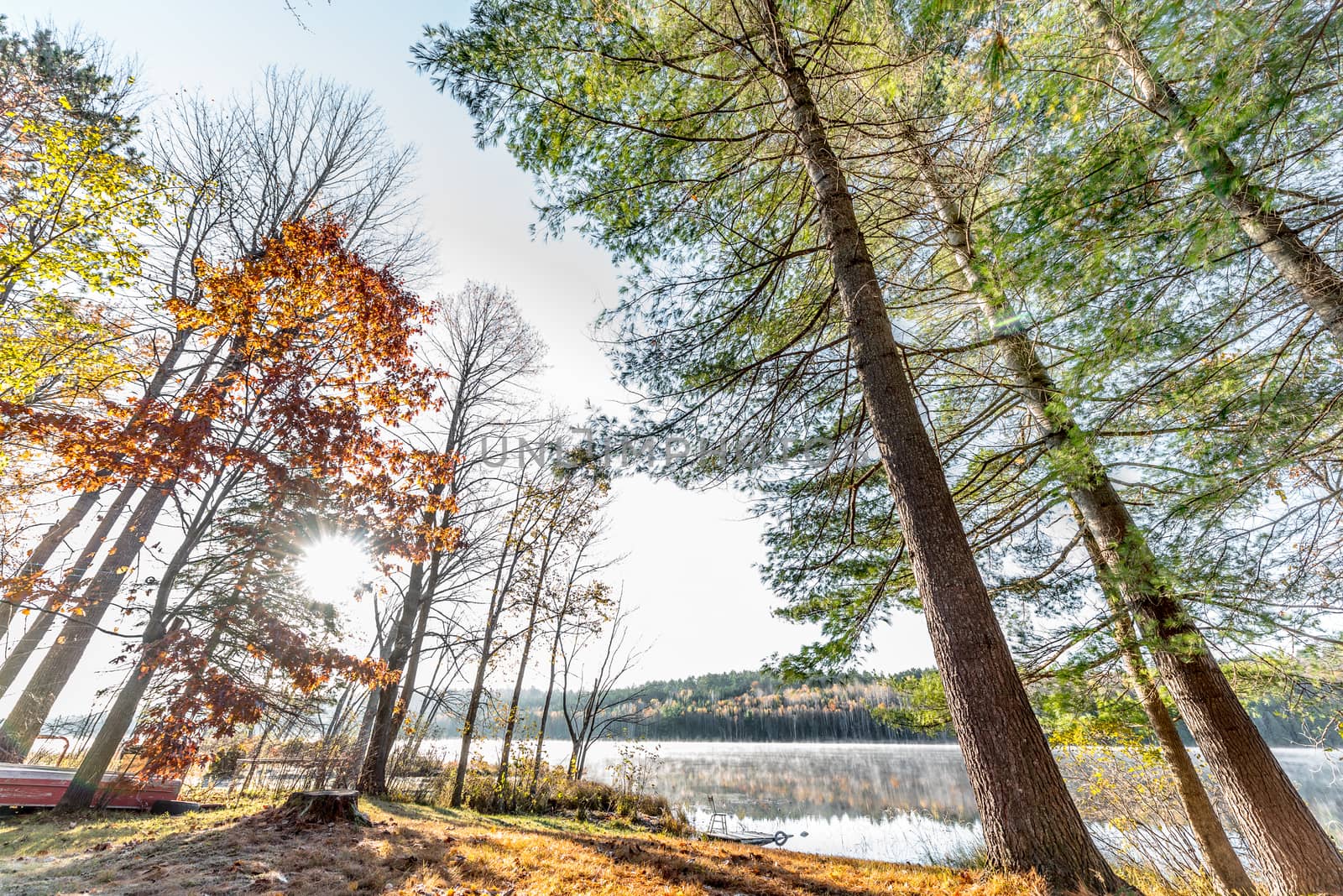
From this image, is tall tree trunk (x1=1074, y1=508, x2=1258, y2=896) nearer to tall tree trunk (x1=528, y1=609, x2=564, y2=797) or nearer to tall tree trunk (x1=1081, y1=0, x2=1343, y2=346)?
tall tree trunk (x1=1081, y1=0, x2=1343, y2=346)

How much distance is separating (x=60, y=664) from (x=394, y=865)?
918 cm

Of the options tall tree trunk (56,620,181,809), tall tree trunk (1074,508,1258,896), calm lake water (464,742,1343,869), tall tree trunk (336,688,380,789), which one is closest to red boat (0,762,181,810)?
tall tree trunk (56,620,181,809)

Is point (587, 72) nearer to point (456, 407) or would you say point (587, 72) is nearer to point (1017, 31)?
point (1017, 31)

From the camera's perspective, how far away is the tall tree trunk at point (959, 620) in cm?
235

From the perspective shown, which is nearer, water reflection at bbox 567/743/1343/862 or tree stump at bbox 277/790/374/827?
tree stump at bbox 277/790/374/827

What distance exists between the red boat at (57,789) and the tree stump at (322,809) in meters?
1.56

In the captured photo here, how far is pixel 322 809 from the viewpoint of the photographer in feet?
16.6

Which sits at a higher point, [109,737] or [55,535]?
[55,535]

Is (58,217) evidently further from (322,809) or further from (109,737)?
(322,809)

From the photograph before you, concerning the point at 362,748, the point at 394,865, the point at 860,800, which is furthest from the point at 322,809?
the point at 860,800

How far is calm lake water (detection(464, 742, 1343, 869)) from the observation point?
31.1 feet

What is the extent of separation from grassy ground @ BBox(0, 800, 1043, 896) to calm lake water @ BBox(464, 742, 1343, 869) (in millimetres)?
4485

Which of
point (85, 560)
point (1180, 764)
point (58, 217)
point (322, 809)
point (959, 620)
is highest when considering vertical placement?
point (58, 217)

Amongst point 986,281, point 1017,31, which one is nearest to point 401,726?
point 986,281
